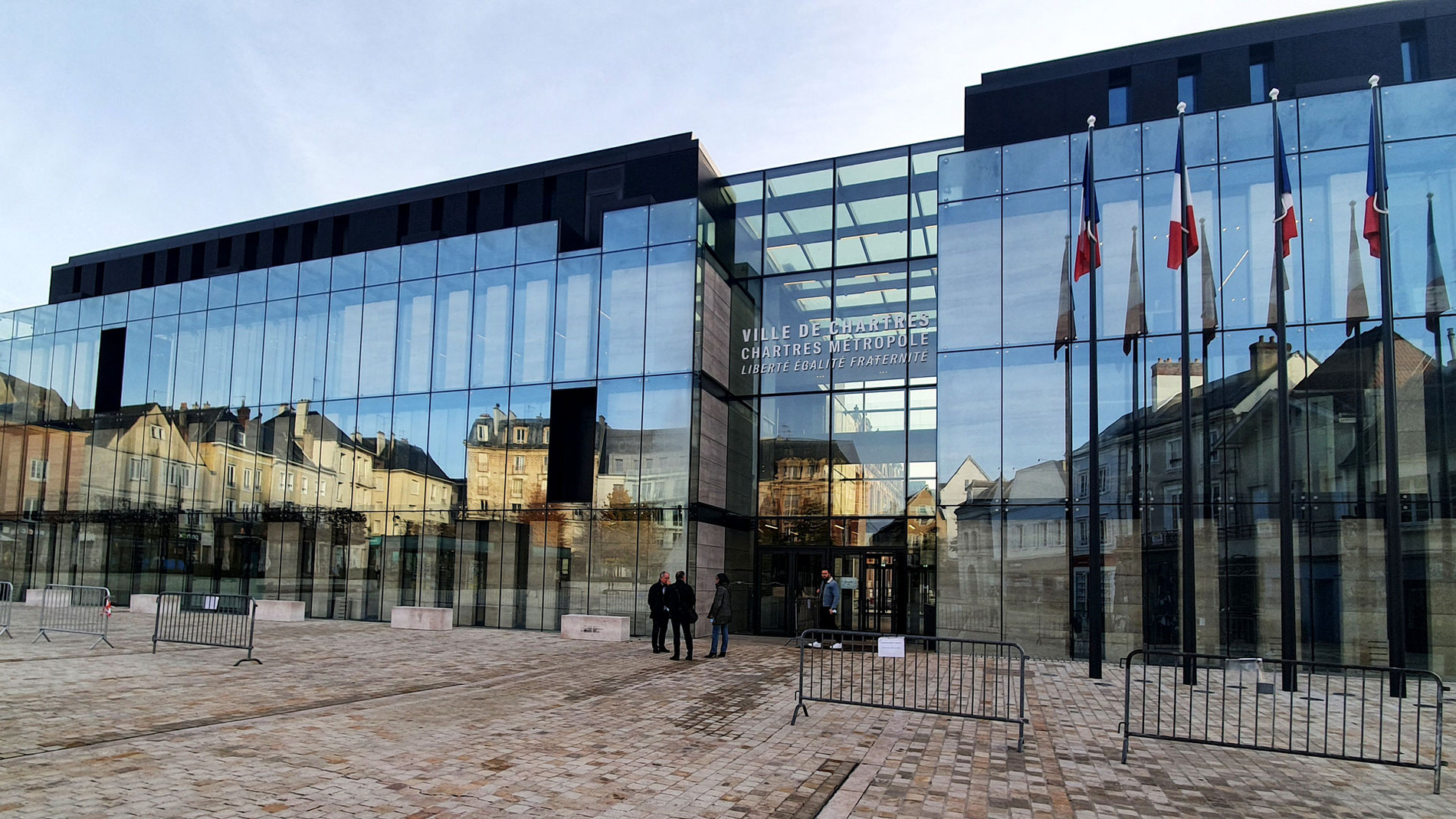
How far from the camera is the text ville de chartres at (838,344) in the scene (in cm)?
2258

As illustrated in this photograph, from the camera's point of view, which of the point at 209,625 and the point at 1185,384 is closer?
the point at 1185,384

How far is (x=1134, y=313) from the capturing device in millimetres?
18984

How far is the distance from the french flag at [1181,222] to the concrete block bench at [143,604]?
98.6ft

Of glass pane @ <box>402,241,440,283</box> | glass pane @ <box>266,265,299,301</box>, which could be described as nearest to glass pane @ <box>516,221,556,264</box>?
glass pane @ <box>402,241,440,283</box>

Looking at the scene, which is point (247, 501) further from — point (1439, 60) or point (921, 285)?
point (1439, 60)

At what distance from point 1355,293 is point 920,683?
12194 mm

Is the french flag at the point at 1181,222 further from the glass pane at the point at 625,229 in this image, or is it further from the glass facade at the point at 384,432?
the glass pane at the point at 625,229

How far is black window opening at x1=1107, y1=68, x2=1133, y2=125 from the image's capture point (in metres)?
20.4

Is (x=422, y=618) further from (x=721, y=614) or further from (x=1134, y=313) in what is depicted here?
(x=1134, y=313)

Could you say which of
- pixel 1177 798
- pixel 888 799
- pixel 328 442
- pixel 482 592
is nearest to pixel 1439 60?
pixel 1177 798

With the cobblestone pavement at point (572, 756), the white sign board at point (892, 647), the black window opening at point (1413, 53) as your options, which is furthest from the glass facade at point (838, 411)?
the cobblestone pavement at point (572, 756)

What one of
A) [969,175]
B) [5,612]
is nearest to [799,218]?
[969,175]

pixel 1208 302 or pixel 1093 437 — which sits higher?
pixel 1208 302

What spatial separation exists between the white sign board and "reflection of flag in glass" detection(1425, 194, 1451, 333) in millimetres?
13869
